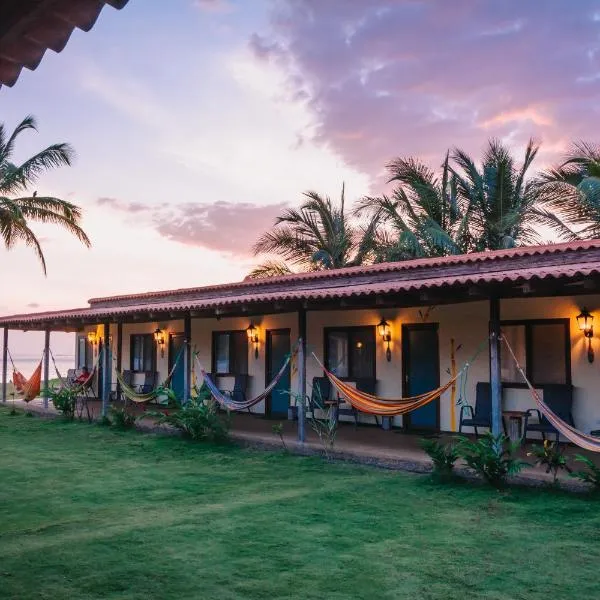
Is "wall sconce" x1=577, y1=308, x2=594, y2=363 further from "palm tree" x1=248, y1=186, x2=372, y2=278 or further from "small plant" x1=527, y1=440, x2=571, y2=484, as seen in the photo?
"palm tree" x1=248, y1=186, x2=372, y2=278

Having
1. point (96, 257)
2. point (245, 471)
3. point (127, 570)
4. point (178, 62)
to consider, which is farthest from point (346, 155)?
point (127, 570)

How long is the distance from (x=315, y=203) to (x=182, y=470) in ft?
49.0

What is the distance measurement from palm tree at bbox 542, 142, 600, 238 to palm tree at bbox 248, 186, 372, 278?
6.63 meters

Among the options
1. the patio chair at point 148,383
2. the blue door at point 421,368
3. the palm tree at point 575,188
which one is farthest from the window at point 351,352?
the palm tree at point 575,188

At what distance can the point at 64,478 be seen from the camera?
7.74 meters

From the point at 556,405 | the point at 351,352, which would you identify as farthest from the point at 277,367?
the point at 556,405

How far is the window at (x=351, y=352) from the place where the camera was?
11859 millimetres

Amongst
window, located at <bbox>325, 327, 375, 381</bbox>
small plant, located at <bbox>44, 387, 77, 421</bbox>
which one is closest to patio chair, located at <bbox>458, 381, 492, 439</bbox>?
window, located at <bbox>325, 327, 375, 381</bbox>

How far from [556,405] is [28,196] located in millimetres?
13833

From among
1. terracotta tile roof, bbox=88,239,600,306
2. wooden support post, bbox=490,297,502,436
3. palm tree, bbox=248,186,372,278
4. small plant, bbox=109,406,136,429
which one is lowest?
small plant, bbox=109,406,136,429

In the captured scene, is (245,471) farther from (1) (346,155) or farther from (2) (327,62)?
(1) (346,155)

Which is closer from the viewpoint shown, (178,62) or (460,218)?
(178,62)

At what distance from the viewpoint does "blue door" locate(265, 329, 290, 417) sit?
1329 cm

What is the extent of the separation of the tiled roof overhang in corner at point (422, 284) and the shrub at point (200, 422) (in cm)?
163
